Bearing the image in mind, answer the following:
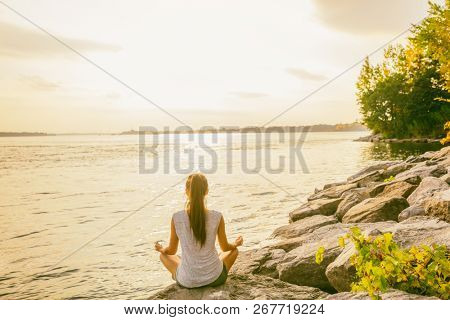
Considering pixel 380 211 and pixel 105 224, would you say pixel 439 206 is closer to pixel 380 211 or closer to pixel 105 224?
pixel 380 211

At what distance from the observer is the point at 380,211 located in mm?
8641

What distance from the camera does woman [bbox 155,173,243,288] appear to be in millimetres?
5480

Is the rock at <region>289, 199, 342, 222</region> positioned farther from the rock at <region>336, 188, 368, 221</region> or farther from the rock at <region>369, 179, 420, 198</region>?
the rock at <region>369, 179, 420, 198</region>

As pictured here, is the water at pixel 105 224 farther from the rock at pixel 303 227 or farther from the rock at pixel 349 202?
the rock at pixel 349 202

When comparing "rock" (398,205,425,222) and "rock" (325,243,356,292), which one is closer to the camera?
"rock" (325,243,356,292)

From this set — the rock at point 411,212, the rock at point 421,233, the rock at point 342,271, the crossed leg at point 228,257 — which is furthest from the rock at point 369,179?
the crossed leg at point 228,257

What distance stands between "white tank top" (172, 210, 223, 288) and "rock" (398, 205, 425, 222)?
4366mm

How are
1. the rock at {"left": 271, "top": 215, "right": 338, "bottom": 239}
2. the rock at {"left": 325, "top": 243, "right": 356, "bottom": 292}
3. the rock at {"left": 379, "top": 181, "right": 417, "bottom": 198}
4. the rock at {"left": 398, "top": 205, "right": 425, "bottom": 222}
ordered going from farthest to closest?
1. the rock at {"left": 379, "top": 181, "right": 417, "bottom": 198}
2. the rock at {"left": 271, "top": 215, "right": 338, "bottom": 239}
3. the rock at {"left": 398, "top": 205, "right": 425, "bottom": 222}
4. the rock at {"left": 325, "top": 243, "right": 356, "bottom": 292}

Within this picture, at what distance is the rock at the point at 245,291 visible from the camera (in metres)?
5.43

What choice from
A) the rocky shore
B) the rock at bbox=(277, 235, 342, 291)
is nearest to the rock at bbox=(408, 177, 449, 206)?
the rocky shore

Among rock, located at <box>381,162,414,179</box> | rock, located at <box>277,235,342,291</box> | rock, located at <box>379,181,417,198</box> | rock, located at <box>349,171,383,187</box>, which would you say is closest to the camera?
rock, located at <box>277,235,342,291</box>
